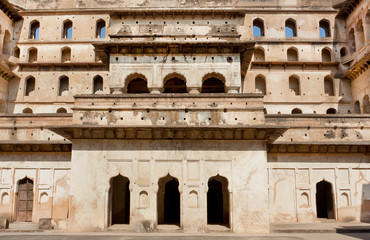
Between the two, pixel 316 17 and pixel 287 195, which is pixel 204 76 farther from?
pixel 316 17

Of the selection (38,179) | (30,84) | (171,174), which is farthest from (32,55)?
(171,174)

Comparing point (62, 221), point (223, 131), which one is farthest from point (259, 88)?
point (62, 221)

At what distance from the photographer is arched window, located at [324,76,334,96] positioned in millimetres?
26272

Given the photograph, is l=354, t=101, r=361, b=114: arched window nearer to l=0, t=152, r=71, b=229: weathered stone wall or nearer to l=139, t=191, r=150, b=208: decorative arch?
l=139, t=191, r=150, b=208: decorative arch

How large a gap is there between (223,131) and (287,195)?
5.08 meters

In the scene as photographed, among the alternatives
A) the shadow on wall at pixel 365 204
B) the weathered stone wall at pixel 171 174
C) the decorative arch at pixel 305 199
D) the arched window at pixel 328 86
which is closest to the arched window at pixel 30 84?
the weathered stone wall at pixel 171 174

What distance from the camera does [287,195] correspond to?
1634cm

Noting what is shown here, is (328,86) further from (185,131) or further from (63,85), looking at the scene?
(63,85)

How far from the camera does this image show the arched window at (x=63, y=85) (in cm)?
2614

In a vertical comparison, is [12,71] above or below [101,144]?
above

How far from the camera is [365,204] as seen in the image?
16.5 metres

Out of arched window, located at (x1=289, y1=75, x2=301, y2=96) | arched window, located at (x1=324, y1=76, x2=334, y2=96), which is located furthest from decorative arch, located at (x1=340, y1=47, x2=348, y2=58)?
arched window, located at (x1=289, y1=75, x2=301, y2=96)

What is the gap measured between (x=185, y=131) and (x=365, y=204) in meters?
9.20

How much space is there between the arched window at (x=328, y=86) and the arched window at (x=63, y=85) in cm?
1866
